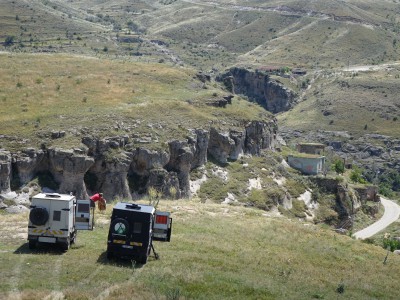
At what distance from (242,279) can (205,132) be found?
53.2 m

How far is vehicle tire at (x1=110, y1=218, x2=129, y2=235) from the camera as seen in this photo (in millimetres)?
20484

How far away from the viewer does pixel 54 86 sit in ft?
245

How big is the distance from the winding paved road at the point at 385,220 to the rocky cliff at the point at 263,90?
65.2 m

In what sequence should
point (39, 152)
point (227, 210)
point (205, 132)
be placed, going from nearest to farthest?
point (227, 210), point (39, 152), point (205, 132)

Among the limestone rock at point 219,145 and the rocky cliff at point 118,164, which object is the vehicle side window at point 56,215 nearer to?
the rocky cliff at point 118,164

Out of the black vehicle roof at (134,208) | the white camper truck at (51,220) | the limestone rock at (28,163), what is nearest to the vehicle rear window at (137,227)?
the black vehicle roof at (134,208)

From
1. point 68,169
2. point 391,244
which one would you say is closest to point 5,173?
point 68,169

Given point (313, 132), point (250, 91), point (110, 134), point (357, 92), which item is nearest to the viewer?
point (110, 134)


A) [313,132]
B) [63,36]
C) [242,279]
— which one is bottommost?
[313,132]

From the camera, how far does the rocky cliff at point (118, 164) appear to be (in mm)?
52000

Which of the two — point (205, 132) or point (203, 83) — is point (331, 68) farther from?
point (205, 132)

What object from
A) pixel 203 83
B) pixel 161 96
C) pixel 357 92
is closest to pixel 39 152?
pixel 161 96

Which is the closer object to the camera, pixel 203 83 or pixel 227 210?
pixel 227 210

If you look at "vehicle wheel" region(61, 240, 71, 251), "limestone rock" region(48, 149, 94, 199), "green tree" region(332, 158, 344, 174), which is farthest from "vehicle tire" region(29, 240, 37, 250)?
"green tree" region(332, 158, 344, 174)
